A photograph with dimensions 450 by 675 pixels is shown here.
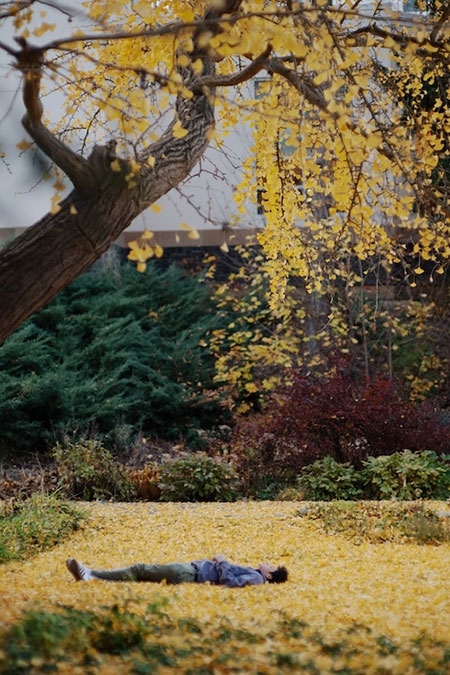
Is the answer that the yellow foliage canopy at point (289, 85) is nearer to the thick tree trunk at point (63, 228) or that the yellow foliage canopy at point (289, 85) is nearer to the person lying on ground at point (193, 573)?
the thick tree trunk at point (63, 228)

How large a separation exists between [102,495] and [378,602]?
5.25 meters

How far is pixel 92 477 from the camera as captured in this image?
10.0m

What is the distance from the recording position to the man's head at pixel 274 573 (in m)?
5.77

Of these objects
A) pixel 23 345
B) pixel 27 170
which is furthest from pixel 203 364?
pixel 27 170

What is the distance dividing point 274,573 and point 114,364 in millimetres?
7770

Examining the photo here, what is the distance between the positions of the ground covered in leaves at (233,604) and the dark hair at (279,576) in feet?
0.17

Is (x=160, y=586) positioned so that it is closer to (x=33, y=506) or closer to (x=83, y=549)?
(x=83, y=549)

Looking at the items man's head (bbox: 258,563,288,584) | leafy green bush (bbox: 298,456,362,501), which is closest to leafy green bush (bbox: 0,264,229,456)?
leafy green bush (bbox: 298,456,362,501)

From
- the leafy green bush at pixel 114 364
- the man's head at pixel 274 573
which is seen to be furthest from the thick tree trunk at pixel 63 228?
the leafy green bush at pixel 114 364

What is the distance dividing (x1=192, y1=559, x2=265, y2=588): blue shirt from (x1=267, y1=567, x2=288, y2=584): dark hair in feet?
0.22

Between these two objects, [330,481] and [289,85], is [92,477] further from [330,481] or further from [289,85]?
[289,85]

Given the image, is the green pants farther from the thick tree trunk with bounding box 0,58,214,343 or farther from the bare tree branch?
the bare tree branch

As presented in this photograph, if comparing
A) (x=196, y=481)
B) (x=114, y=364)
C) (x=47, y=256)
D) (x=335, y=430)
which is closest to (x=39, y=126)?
(x=47, y=256)

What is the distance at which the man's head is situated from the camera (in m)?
5.77
